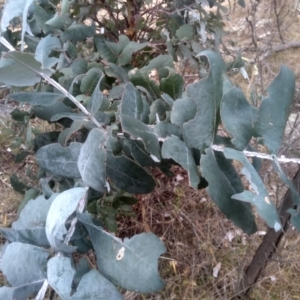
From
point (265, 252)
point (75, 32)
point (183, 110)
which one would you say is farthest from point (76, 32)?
point (265, 252)

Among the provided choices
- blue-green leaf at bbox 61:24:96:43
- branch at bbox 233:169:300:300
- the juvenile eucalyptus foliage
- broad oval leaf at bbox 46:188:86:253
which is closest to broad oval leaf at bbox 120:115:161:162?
the juvenile eucalyptus foliage

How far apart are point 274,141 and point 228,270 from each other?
1.13 m

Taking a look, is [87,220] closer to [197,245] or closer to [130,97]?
[130,97]

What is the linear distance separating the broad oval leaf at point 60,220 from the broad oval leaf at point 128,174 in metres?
0.12

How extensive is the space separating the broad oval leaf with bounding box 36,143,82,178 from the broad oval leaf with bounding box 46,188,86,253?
0.41ft

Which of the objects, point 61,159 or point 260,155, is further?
point 61,159

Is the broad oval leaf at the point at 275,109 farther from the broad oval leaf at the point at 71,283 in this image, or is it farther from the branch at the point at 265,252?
the branch at the point at 265,252

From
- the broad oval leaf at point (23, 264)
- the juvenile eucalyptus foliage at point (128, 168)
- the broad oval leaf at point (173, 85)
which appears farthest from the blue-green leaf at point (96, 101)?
the broad oval leaf at point (23, 264)

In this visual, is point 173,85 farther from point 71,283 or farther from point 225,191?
point 71,283

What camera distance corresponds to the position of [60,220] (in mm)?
437

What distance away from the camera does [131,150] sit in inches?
22.7

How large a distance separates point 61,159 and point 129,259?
0.20 m

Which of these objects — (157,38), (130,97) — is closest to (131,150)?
(130,97)

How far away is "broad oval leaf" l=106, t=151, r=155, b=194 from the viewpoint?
1.91 ft
